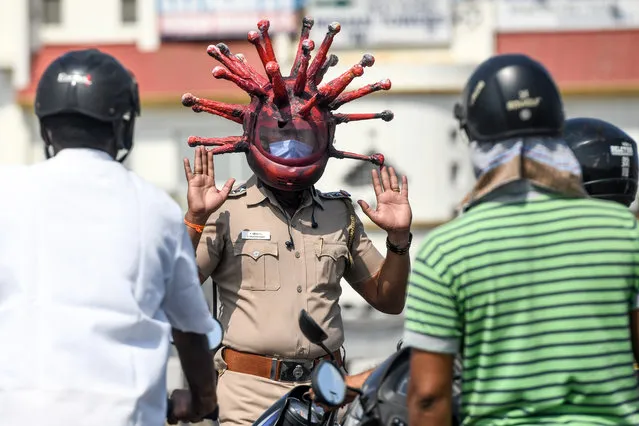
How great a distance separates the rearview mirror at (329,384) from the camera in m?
3.88

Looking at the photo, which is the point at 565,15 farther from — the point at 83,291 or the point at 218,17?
the point at 83,291

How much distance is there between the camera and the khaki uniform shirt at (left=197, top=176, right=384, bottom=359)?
5.36 m

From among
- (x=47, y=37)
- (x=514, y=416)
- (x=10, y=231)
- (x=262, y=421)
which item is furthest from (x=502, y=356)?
(x=47, y=37)

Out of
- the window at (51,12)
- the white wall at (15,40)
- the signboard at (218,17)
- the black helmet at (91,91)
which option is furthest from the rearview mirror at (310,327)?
the window at (51,12)

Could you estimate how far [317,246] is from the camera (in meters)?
5.52

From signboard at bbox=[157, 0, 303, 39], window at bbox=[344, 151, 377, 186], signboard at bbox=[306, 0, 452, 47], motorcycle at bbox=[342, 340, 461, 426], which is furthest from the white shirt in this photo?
signboard at bbox=[157, 0, 303, 39]

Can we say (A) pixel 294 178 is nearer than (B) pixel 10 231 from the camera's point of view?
No

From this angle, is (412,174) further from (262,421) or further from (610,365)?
(610,365)

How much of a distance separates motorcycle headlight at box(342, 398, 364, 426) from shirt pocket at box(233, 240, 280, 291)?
1333 mm

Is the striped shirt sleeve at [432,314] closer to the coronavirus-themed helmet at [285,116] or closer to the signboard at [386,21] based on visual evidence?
the coronavirus-themed helmet at [285,116]

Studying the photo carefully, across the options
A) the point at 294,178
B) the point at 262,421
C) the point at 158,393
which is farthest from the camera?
the point at 294,178

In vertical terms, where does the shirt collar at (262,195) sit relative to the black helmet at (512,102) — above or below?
below

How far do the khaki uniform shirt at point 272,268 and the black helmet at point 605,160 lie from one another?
1.07 m

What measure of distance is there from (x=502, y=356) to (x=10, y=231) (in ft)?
4.33
